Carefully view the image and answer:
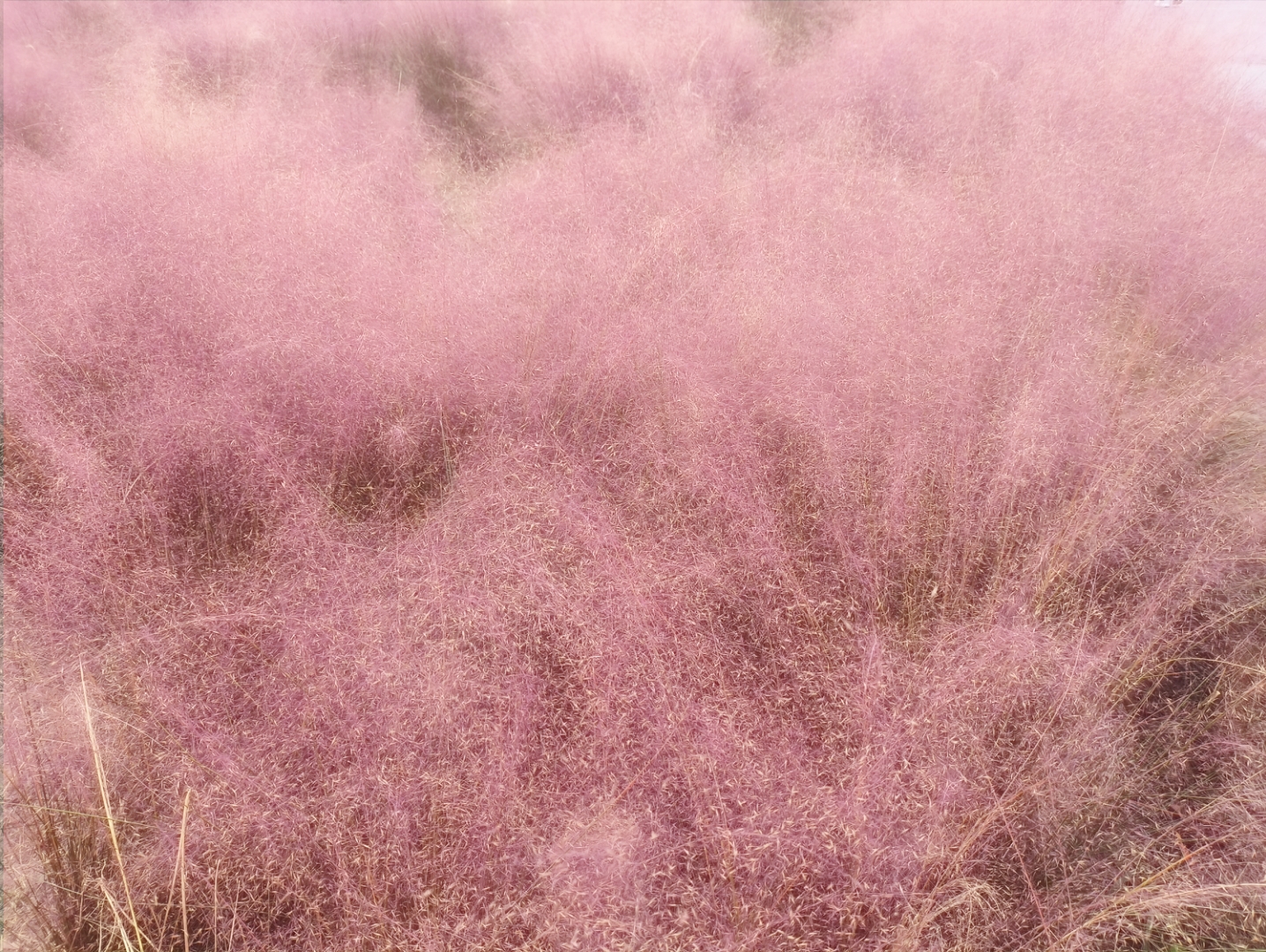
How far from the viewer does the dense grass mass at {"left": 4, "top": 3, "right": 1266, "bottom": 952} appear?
1.12 metres

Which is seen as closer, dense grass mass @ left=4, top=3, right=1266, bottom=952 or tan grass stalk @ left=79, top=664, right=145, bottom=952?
tan grass stalk @ left=79, top=664, right=145, bottom=952

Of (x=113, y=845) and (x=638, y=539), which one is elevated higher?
(x=638, y=539)

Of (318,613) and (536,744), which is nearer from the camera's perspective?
(536,744)

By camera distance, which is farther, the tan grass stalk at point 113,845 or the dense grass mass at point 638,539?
the dense grass mass at point 638,539

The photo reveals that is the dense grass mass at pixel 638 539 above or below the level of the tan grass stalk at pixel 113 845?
above

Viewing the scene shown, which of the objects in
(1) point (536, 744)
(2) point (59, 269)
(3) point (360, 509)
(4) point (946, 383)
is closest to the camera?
(1) point (536, 744)

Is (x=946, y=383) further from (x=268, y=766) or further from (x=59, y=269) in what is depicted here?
(x=59, y=269)

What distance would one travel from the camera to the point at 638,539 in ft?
5.21

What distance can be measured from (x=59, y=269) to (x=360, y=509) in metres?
1.44

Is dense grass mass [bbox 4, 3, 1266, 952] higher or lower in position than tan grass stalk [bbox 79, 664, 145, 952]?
higher

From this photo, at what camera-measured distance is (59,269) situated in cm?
221

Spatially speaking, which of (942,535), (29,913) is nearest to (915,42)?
(942,535)

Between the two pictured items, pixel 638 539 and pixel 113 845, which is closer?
pixel 113 845

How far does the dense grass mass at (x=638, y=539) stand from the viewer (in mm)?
1120
